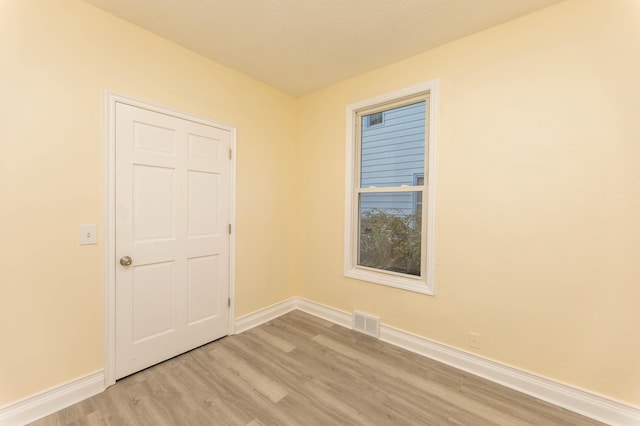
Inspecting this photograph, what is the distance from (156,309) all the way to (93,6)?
7.52 ft

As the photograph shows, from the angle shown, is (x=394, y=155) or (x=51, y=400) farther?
(x=394, y=155)

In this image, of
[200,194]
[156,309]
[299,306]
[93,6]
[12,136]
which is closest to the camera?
[12,136]

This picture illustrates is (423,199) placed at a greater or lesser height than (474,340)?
greater

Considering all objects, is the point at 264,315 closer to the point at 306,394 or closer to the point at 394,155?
the point at 306,394

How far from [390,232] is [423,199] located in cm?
49

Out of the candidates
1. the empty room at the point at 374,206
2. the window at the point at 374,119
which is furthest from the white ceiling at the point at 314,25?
the window at the point at 374,119

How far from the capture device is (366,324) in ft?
8.94

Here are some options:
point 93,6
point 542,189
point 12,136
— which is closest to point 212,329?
point 12,136

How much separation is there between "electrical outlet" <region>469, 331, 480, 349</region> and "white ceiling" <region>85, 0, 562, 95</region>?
7.98 ft

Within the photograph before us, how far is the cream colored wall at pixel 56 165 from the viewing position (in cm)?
155

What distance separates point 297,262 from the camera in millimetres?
3438

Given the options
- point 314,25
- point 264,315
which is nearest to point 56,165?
point 314,25

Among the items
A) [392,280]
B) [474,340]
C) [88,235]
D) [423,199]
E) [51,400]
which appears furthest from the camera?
[392,280]

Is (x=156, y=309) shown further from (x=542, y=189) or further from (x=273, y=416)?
(x=542, y=189)
